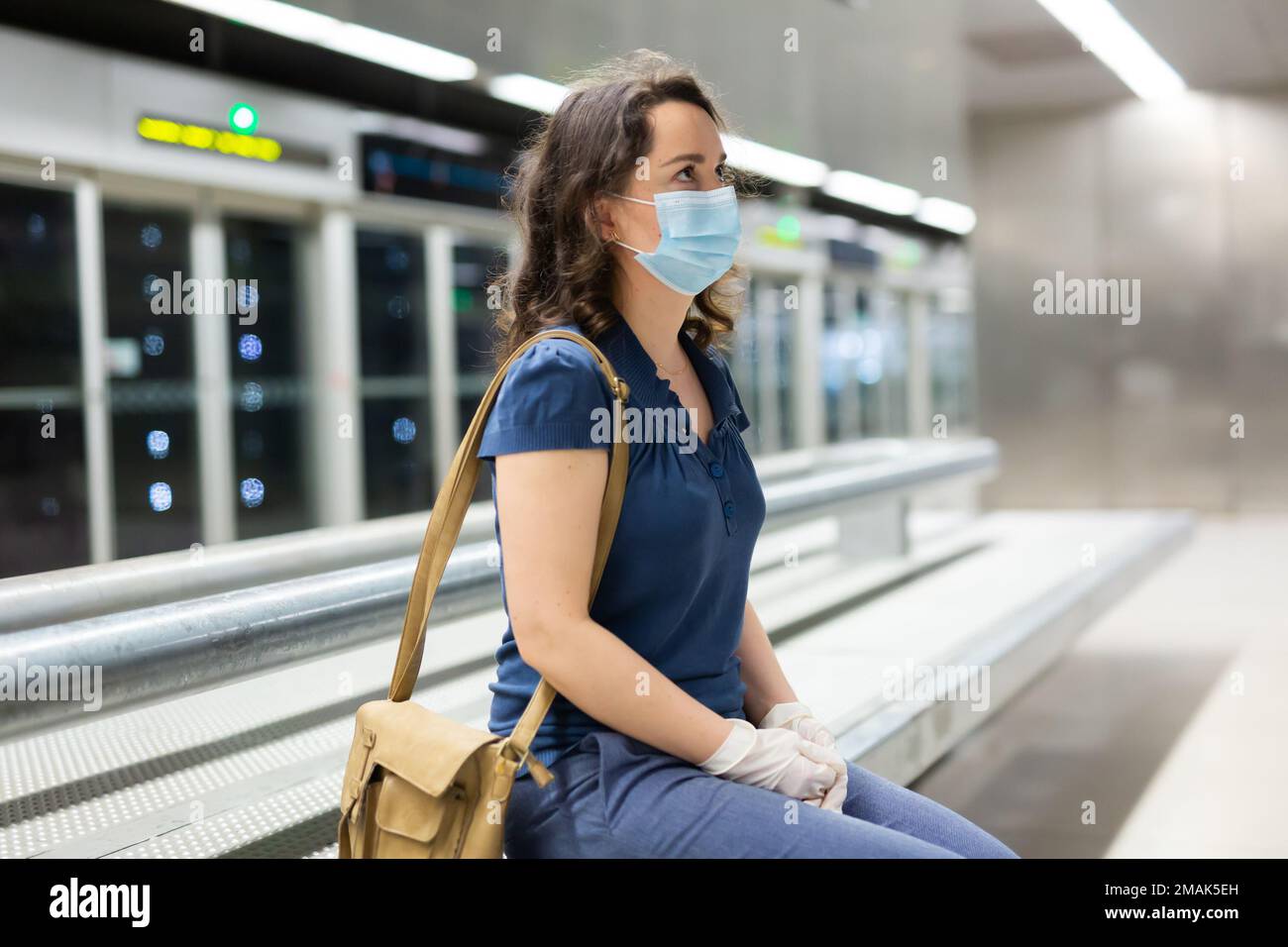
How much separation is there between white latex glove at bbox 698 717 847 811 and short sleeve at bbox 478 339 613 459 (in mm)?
358

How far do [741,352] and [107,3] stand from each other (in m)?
6.68

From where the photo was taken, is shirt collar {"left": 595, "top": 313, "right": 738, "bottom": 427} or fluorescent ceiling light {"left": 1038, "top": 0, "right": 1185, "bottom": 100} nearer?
shirt collar {"left": 595, "top": 313, "right": 738, "bottom": 427}

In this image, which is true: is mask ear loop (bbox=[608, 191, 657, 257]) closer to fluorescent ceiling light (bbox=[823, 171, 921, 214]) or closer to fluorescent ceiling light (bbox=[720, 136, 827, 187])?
fluorescent ceiling light (bbox=[720, 136, 827, 187])

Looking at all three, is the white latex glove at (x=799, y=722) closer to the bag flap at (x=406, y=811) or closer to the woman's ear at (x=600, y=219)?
the bag flap at (x=406, y=811)

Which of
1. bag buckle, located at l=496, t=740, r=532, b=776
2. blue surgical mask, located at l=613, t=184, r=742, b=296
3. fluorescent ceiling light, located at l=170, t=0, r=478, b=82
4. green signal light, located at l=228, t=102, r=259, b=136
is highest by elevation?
fluorescent ceiling light, located at l=170, t=0, r=478, b=82

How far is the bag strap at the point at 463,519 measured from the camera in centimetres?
123

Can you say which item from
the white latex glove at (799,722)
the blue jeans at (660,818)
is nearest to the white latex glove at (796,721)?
the white latex glove at (799,722)

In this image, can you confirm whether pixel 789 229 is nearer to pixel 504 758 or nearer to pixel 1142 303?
pixel 1142 303

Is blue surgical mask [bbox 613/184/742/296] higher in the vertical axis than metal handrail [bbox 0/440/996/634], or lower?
higher

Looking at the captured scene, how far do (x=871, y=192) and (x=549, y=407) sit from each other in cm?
1119

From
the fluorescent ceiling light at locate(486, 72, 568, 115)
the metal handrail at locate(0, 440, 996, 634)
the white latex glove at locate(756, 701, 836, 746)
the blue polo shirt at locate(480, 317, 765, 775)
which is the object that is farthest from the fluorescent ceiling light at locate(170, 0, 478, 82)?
the white latex glove at locate(756, 701, 836, 746)

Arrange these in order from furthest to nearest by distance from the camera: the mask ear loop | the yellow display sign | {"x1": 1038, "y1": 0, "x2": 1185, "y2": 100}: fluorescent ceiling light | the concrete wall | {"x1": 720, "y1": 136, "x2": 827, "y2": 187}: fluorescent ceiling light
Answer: {"x1": 720, "y1": 136, "x2": 827, "y2": 187}: fluorescent ceiling light → the concrete wall → {"x1": 1038, "y1": 0, "x2": 1185, "y2": 100}: fluorescent ceiling light → the yellow display sign → the mask ear loop

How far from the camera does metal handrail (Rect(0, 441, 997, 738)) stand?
Answer: 57.3 inches

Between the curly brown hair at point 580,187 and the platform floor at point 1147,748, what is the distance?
213 centimetres
